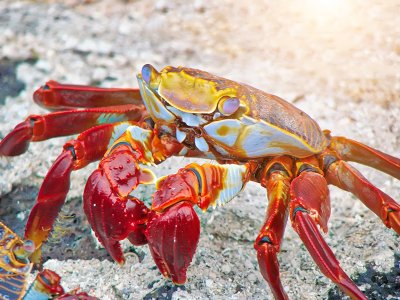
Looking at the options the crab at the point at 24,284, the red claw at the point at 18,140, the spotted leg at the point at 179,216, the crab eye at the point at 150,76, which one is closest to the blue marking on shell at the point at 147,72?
the crab eye at the point at 150,76

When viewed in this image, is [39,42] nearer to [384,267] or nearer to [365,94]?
[365,94]

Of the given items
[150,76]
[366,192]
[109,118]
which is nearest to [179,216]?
[150,76]

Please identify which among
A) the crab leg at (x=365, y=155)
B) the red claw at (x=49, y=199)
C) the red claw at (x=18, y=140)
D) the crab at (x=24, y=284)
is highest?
the crab leg at (x=365, y=155)

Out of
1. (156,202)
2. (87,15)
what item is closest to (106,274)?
(156,202)

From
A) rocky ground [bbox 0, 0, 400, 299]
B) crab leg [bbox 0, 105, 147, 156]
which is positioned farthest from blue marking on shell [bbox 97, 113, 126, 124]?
rocky ground [bbox 0, 0, 400, 299]

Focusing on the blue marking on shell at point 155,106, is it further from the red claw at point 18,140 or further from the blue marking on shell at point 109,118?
the red claw at point 18,140

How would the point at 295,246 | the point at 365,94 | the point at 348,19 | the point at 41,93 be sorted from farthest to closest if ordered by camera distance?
the point at 348,19 → the point at 365,94 → the point at 41,93 → the point at 295,246
